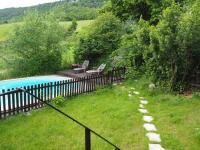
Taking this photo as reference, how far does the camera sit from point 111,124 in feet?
29.7

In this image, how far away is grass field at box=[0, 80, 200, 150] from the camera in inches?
303

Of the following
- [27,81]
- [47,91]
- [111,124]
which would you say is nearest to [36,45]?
[27,81]

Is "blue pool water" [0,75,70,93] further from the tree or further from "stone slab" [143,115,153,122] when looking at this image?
"stone slab" [143,115,153,122]

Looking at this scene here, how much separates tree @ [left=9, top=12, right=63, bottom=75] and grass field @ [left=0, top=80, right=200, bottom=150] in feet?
25.3

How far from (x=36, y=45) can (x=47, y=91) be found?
26.3ft

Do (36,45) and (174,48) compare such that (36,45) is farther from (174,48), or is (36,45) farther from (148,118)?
(148,118)

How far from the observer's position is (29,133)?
8.45 meters

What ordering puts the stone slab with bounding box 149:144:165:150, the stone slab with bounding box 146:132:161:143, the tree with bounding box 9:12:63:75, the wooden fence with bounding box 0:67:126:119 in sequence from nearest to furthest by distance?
the stone slab with bounding box 149:144:165:150, the stone slab with bounding box 146:132:161:143, the wooden fence with bounding box 0:67:126:119, the tree with bounding box 9:12:63:75

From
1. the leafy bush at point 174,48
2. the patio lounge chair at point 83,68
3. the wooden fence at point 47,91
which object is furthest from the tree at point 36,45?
the leafy bush at point 174,48

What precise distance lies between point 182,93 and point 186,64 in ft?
3.68

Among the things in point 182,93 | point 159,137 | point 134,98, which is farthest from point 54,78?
Answer: point 159,137

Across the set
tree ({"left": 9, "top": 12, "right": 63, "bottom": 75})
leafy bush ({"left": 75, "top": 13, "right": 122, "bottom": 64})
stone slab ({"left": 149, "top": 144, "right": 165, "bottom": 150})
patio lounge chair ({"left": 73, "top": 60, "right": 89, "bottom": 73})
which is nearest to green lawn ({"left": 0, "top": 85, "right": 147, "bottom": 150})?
stone slab ({"left": 149, "top": 144, "right": 165, "bottom": 150})

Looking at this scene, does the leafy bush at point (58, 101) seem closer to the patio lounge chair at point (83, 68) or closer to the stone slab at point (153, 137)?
the stone slab at point (153, 137)

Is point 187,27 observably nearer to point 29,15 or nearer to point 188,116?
point 188,116
